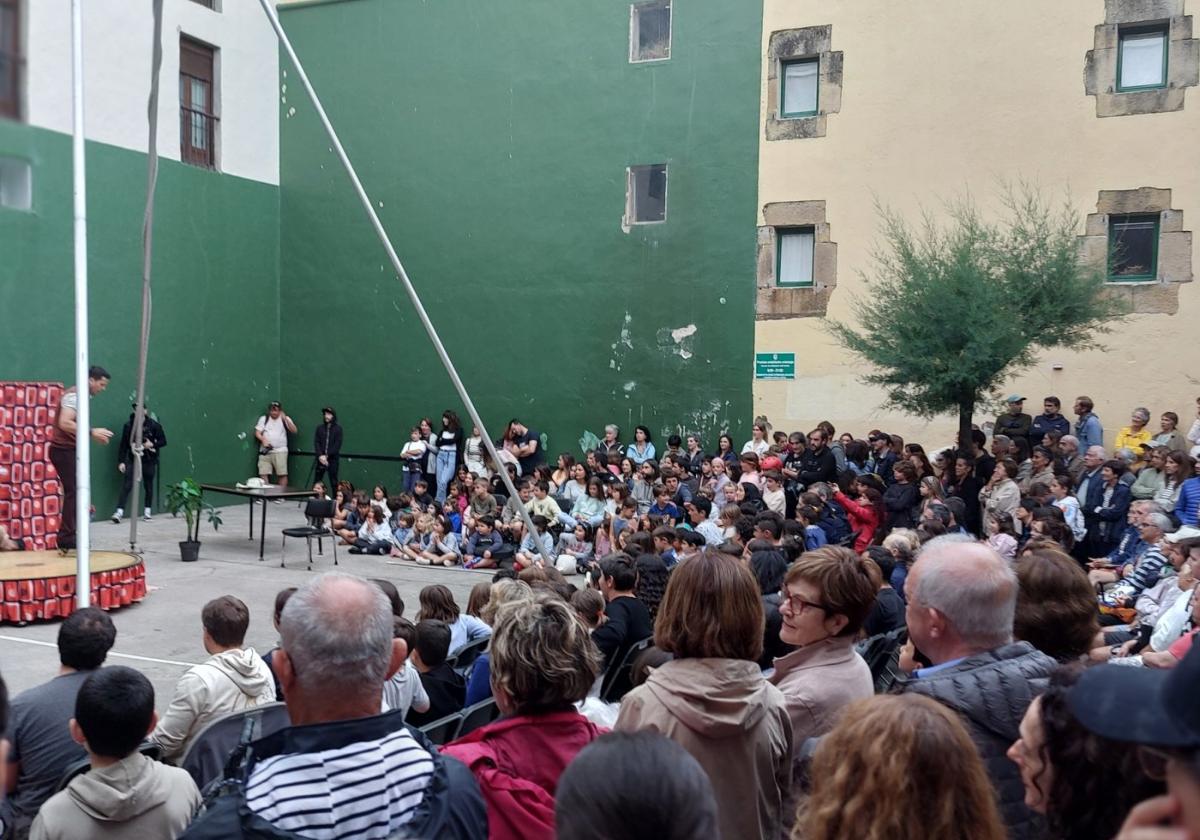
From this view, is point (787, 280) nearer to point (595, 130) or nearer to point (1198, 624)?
point (595, 130)

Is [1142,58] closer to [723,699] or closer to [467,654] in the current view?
[467,654]

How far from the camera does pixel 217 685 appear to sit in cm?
353

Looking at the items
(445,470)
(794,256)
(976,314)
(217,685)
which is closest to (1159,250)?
(976,314)

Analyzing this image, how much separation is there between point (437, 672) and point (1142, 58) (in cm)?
1193

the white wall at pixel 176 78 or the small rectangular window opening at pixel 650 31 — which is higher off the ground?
the small rectangular window opening at pixel 650 31

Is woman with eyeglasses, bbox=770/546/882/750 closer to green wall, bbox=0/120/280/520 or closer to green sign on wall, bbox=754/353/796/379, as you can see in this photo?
green wall, bbox=0/120/280/520

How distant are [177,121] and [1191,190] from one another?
12796mm

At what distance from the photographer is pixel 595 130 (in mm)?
15258

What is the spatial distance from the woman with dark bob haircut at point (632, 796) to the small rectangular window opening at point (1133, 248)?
12.6 metres

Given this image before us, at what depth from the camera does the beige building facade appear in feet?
40.3

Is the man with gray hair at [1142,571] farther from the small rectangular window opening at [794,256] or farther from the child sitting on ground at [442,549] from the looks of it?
the small rectangular window opening at [794,256]

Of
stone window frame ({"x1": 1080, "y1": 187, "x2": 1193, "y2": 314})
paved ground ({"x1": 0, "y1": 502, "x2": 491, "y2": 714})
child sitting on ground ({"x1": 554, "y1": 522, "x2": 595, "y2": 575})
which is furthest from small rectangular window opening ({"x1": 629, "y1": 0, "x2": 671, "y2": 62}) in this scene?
paved ground ({"x1": 0, "y1": 502, "x2": 491, "y2": 714})

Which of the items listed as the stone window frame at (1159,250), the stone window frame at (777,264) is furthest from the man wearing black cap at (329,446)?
the stone window frame at (1159,250)

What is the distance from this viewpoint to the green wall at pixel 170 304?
12750 millimetres
